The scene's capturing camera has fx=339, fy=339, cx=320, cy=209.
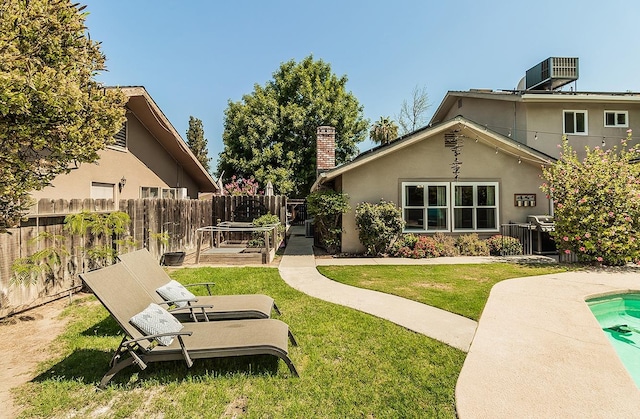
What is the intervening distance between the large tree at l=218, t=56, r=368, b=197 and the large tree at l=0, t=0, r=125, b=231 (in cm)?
2314

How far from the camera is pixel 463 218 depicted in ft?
42.9

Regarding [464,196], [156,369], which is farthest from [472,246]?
[156,369]

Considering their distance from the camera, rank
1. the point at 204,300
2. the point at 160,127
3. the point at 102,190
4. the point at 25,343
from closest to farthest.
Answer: the point at 25,343 → the point at 204,300 → the point at 102,190 → the point at 160,127

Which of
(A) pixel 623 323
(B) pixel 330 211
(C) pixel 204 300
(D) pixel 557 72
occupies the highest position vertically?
(D) pixel 557 72

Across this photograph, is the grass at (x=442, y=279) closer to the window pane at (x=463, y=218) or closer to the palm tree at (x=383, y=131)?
the window pane at (x=463, y=218)

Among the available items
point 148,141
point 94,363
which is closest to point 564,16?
point 148,141

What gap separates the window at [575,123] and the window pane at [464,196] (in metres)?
6.91

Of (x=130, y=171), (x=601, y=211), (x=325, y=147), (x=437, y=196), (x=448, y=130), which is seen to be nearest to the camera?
(x=601, y=211)

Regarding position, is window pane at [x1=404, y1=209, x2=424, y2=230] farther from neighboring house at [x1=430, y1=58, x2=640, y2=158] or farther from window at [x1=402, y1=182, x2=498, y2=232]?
neighboring house at [x1=430, y1=58, x2=640, y2=158]

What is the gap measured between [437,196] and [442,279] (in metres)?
5.16

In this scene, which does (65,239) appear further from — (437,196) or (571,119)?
(571,119)

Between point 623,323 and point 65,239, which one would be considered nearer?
point 623,323

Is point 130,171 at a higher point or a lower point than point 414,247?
higher

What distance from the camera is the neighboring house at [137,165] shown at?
9625 mm
